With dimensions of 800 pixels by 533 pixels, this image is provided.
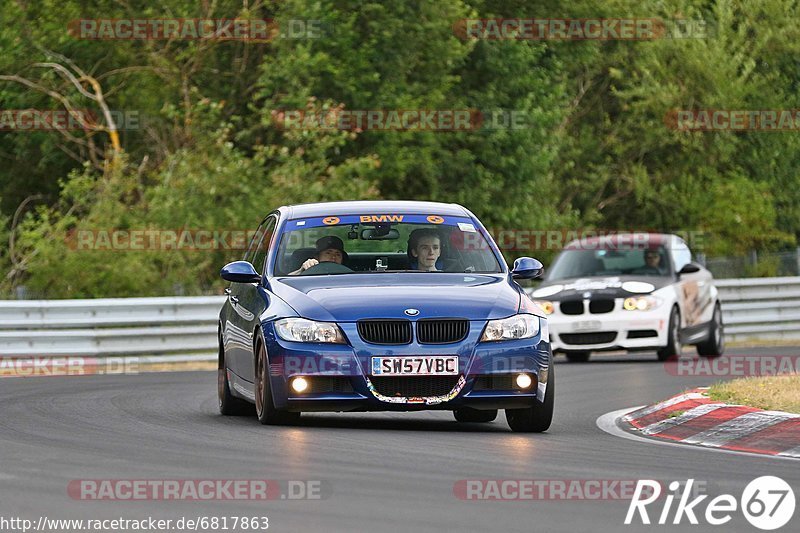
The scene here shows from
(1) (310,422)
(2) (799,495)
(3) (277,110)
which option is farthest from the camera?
(3) (277,110)

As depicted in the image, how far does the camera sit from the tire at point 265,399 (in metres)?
12.6

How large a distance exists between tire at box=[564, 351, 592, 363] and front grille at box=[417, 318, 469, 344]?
39.1 ft

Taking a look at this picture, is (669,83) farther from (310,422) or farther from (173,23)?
(310,422)

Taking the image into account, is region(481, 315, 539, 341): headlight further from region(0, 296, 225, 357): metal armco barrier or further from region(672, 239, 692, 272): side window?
region(672, 239, 692, 272): side window

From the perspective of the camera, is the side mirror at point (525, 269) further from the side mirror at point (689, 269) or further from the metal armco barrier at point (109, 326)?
the side mirror at point (689, 269)

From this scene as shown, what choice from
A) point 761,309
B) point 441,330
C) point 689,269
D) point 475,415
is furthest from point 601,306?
point 441,330

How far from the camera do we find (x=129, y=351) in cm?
2325

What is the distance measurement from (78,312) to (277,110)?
9.88m

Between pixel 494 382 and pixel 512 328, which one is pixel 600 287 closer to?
pixel 512 328

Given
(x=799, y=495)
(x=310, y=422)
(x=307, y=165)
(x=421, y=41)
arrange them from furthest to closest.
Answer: (x=421, y=41) < (x=307, y=165) < (x=310, y=422) < (x=799, y=495)

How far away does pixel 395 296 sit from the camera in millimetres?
12422

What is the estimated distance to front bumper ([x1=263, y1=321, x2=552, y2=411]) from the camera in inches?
478

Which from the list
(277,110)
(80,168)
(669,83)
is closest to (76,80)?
(80,168)

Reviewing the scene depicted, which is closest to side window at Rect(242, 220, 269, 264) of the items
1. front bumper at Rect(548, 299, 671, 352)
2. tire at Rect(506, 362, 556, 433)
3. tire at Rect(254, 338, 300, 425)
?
tire at Rect(254, 338, 300, 425)
